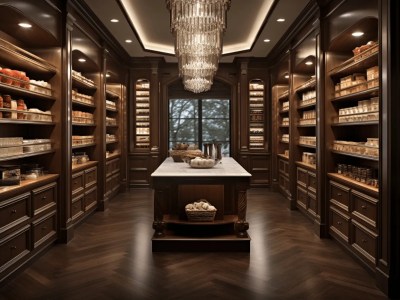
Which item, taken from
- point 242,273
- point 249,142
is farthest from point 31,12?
point 249,142

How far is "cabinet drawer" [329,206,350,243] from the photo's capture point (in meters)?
4.51

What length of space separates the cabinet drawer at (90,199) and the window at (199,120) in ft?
14.1

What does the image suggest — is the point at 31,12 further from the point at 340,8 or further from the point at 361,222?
the point at 361,222

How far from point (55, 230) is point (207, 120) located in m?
6.65

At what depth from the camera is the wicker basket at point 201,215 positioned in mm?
4664

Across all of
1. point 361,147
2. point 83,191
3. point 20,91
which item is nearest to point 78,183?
point 83,191

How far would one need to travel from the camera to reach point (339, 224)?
480cm

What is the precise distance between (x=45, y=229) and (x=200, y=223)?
187 centimetres

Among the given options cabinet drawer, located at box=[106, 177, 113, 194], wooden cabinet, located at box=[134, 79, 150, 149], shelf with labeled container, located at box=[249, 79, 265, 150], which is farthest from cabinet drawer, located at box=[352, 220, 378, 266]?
wooden cabinet, located at box=[134, 79, 150, 149]

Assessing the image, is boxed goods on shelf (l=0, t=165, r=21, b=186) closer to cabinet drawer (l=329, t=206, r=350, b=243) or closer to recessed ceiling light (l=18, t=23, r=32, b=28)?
recessed ceiling light (l=18, t=23, r=32, b=28)

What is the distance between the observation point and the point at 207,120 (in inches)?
428

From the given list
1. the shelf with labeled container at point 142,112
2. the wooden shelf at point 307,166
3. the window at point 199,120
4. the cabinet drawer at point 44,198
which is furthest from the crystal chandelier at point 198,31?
the window at point 199,120

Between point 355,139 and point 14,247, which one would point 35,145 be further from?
point 355,139

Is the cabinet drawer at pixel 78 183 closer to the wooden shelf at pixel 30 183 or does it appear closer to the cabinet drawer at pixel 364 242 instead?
the wooden shelf at pixel 30 183
